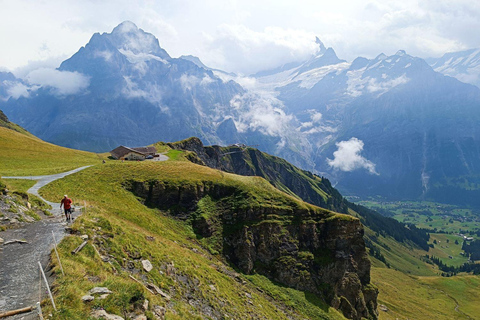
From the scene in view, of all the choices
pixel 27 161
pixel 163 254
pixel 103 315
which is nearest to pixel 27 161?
pixel 27 161

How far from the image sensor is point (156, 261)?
2856 centimetres

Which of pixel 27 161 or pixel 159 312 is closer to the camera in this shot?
pixel 159 312

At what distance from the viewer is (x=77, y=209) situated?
111 ft

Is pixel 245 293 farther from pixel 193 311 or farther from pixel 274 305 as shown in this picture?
pixel 193 311

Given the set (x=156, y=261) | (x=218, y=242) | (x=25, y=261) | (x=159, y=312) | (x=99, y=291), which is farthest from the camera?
(x=218, y=242)

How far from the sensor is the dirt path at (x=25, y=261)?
14.6 m

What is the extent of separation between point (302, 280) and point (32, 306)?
51.8 meters

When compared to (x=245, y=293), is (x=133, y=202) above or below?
above

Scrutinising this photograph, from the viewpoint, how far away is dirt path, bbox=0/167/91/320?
1460cm

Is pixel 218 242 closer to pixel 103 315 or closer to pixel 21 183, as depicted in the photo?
pixel 21 183

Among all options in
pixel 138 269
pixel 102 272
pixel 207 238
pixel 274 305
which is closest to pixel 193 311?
pixel 138 269

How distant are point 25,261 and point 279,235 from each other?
A: 48098 millimetres

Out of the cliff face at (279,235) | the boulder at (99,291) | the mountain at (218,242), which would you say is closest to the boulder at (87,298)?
the boulder at (99,291)

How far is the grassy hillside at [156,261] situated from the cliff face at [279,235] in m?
2.09
